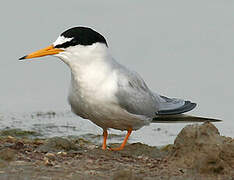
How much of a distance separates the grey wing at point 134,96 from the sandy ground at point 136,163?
0.69 metres

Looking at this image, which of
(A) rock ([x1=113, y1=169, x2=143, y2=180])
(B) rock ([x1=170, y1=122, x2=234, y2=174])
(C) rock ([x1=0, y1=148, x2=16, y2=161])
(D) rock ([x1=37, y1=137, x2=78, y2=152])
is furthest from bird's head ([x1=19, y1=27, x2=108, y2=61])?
(A) rock ([x1=113, y1=169, x2=143, y2=180])

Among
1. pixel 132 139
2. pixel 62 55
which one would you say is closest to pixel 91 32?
pixel 62 55

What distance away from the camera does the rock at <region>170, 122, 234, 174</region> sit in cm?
525

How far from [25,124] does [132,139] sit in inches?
66.7

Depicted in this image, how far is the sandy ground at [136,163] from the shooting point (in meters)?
4.98

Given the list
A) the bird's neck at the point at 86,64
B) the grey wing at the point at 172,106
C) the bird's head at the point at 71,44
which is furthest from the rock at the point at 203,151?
the grey wing at the point at 172,106

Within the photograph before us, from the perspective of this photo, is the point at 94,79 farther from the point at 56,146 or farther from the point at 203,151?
the point at 203,151

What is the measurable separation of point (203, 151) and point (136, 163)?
75cm

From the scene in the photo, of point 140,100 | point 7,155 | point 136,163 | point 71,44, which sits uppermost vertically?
point 71,44

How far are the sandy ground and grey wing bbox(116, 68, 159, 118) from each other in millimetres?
685

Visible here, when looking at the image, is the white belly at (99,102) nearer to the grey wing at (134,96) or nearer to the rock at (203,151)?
the grey wing at (134,96)

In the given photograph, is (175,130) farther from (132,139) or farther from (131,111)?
(131,111)

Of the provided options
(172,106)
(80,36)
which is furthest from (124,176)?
(172,106)

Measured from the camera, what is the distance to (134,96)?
674 cm
